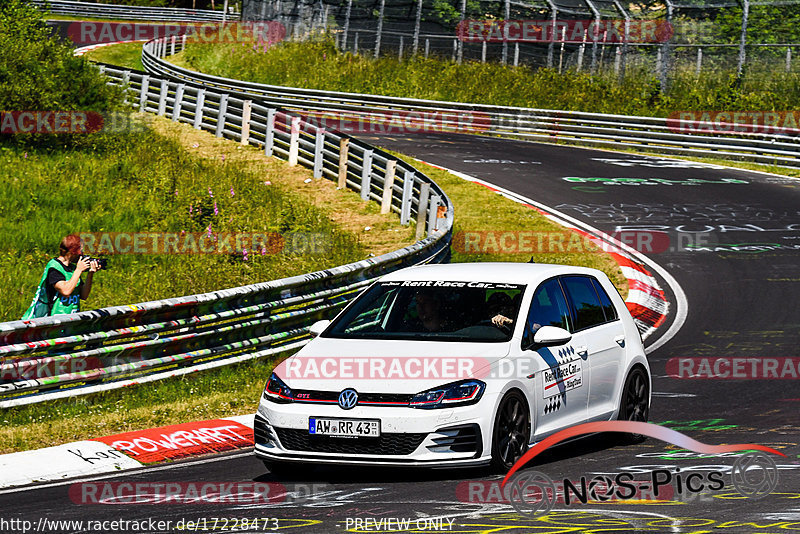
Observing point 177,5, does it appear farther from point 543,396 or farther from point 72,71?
point 543,396

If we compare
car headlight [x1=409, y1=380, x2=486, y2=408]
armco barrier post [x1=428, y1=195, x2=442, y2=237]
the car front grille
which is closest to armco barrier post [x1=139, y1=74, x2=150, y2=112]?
armco barrier post [x1=428, y1=195, x2=442, y2=237]

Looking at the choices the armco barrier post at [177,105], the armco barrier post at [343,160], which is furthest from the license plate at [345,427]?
the armco barrier post at [177,105]

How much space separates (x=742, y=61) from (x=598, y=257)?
66.7 ft

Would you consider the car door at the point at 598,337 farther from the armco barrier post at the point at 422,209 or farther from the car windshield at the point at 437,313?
the armco barrier post at the point at 422,209

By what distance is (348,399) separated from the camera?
26.5ft

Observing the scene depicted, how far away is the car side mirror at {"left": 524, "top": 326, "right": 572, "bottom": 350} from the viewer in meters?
8.68

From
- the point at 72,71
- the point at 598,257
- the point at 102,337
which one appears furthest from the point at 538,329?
the point at 72,71

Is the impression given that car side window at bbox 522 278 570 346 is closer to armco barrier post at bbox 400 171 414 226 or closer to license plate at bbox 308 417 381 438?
license plate at bbox 308 417 381 438

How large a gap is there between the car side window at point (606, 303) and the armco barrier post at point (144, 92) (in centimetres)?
2884

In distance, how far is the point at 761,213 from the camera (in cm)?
2609

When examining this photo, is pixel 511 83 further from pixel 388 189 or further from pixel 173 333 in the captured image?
pixel 173 333

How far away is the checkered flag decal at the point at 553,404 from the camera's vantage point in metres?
8.86

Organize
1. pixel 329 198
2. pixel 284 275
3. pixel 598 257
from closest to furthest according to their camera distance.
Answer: pixel 284 275 < pixel 598 257 < pixel 329 198

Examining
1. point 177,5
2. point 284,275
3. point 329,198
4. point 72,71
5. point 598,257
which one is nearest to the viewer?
point 284,275
